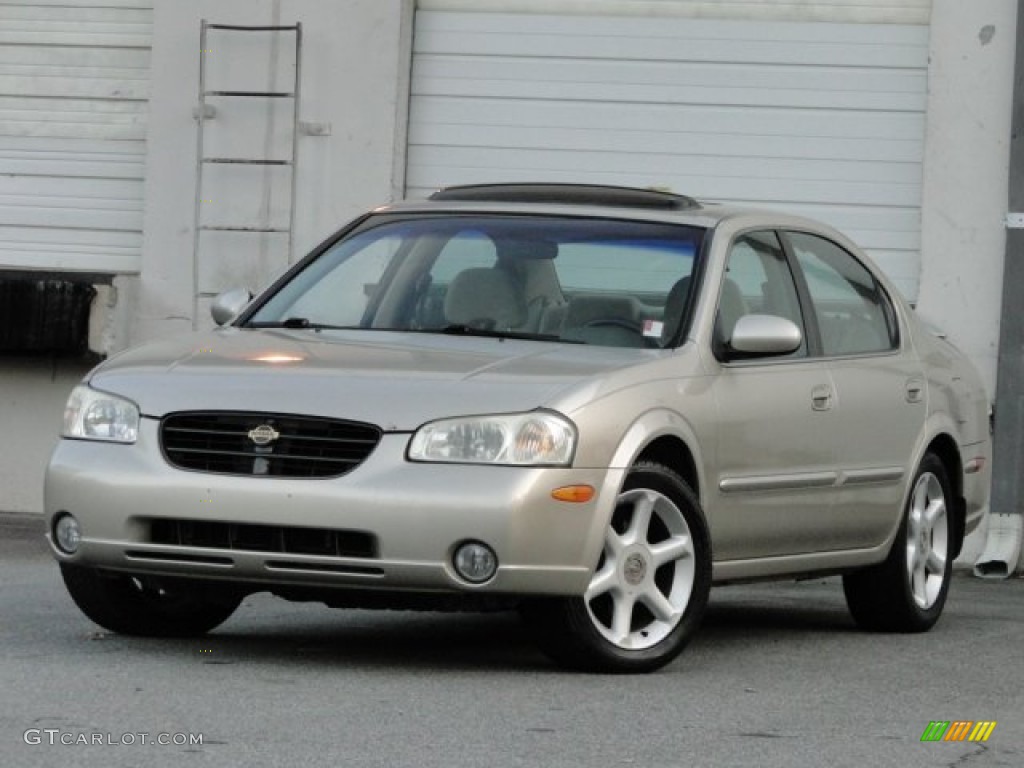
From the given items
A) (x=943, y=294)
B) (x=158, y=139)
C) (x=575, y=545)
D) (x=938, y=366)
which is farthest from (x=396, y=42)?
(x=575, y=545)

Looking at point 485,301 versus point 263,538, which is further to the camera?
point 485,301

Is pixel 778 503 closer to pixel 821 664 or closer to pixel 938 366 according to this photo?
pixel 821 664

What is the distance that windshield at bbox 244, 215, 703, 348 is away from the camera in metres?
8.59

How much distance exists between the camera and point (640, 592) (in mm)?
7891

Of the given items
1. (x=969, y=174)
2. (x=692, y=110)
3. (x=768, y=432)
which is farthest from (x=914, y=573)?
(x=692, y=110)

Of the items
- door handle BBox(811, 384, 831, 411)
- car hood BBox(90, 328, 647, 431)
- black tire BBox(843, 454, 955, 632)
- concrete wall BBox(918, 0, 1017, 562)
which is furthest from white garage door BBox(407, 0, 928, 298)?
car hood BBox(90, 328, 647, 431)

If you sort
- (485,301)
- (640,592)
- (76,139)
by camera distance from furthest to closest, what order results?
1. (76,139)
2. (485,301)
3. (640,592)

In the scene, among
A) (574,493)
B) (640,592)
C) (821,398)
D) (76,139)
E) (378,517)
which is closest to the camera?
(378,517)

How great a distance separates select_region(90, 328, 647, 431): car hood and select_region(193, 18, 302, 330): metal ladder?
697 centimetres

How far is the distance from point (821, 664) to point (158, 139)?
26.4 feet

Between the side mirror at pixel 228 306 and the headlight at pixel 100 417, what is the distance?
1161 mm

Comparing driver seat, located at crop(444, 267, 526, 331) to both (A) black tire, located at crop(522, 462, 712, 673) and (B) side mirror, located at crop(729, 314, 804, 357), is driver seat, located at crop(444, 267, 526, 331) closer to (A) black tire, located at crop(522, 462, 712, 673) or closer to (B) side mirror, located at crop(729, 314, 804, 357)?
(B) side mirror, located at crop(729, 314, 804, 357)

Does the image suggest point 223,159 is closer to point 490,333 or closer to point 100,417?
point 490,333

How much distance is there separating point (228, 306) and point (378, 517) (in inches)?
78.3
